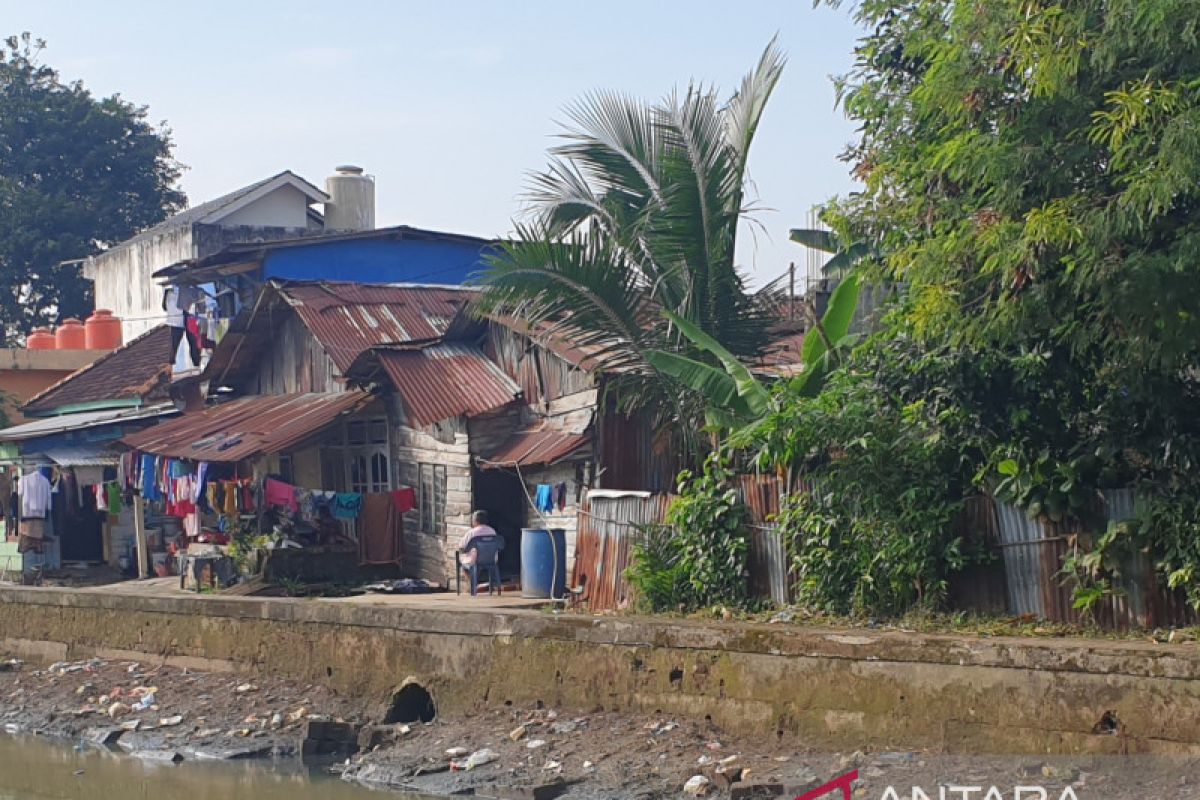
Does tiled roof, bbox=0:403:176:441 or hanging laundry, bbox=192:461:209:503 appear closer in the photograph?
hanging laundry, bbox=192:461:209:503

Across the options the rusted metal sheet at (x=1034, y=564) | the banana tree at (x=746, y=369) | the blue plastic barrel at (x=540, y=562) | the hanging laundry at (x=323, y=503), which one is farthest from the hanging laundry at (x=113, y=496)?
the rusted metal sheet at (x=1034, y=564)

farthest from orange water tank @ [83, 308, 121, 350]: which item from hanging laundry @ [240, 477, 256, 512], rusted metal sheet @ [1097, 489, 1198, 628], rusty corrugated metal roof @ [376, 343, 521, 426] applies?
rusted metal sheet @ [1097, 489, 1198, 628]

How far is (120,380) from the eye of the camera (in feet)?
82.9

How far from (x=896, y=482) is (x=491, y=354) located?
761 centimetres

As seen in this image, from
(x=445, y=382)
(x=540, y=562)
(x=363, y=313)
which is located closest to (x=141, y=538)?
(x=363, y=313)

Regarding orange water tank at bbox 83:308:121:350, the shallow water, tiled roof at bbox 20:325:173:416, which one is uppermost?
orange water tank at bbox 83:308:121:350

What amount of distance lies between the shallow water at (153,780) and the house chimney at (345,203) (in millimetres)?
18542

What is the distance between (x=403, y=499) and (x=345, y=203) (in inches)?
587

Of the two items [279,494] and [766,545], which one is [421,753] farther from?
[279,494]

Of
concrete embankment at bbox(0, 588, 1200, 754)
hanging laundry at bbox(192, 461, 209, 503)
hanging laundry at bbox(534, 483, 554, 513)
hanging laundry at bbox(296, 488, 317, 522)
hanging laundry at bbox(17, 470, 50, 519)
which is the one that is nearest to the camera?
concrete embankment at bbox(0, 588, 1200, 754)

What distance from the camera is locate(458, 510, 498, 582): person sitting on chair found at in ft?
48.5

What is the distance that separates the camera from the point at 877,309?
35.3 feet

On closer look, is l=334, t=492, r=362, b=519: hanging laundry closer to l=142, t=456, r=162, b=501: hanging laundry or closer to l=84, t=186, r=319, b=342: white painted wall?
l=142, t=456, r=162, b=501: hanging laundry

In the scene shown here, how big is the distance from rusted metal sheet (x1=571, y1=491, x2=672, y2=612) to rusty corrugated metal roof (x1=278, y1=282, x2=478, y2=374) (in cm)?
611
